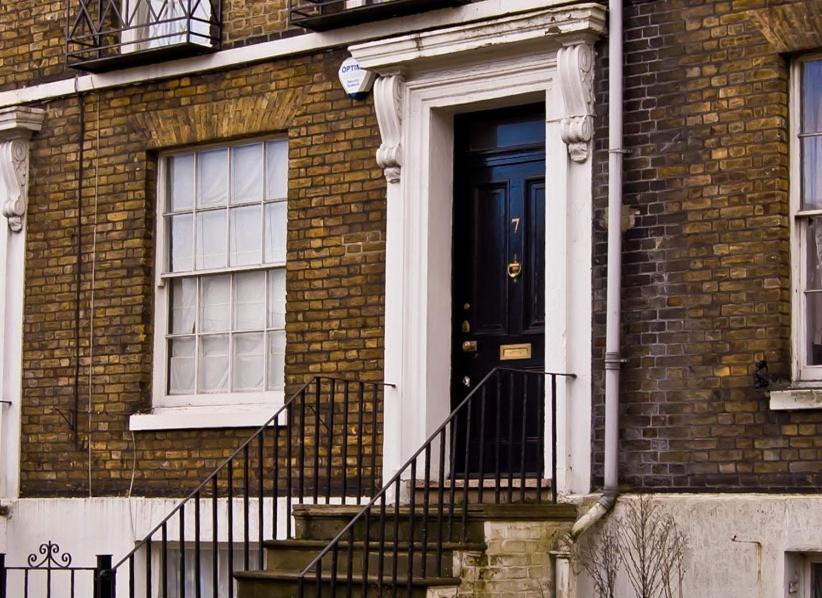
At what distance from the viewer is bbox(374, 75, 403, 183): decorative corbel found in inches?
475

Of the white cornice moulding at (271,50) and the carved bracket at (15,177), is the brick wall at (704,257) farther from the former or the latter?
the carved bracket at (15,177)

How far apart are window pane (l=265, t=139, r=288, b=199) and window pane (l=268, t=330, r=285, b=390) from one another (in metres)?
0.98

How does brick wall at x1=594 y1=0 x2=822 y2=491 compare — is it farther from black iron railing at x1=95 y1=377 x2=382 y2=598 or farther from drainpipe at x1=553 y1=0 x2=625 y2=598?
black iron railing at x1=95 y1=377 x2=382 y2=598

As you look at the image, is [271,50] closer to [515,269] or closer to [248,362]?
[248,362]

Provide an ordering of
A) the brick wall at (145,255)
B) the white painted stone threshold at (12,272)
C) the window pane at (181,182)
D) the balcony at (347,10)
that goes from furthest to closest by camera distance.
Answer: the white painted stone threshold at (12,272)
the window pane at (181,182)
the brick wall at (145,255)
the balcony at (347,10)

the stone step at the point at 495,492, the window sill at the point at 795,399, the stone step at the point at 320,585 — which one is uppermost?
the window sill at the point at 795,399

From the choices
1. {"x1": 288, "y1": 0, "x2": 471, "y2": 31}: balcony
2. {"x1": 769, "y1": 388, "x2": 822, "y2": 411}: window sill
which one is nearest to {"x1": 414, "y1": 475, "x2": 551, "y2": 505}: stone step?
{"x1": 769, "y1": 388, "x2": 822, "y2": 411}: window sill

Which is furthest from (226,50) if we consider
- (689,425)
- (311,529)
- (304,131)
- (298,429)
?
(689,425)

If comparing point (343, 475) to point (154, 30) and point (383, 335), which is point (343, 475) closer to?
point (383, 335)

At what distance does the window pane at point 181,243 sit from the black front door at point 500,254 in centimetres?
229

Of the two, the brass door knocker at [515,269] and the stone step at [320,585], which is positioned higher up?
the brass door knocker at [515,269]

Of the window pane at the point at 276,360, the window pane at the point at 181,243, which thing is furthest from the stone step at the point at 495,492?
the window pane at the point at 181,243

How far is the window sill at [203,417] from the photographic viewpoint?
41.5 feet

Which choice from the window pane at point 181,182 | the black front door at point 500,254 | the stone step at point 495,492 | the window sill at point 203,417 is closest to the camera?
the stone step at point 495,492
